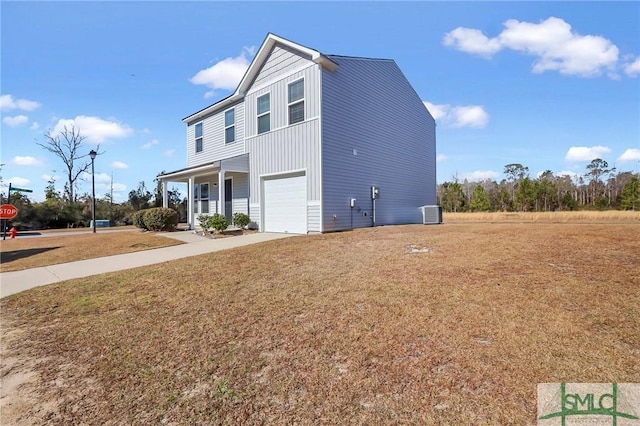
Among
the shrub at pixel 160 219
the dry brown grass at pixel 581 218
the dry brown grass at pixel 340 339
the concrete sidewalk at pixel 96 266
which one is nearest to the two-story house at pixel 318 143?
the shrub at pixel 160 219

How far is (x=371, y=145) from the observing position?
13.2 meters

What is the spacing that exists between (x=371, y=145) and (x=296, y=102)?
11.7ft

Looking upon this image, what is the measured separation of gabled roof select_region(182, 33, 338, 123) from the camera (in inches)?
438

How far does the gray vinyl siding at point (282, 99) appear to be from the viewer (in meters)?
11.3

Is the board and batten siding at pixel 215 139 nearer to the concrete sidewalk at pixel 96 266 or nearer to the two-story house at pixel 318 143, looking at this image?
the two-story house at pixel 318 143

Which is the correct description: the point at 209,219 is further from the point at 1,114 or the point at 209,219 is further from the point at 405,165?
the point at 1,114

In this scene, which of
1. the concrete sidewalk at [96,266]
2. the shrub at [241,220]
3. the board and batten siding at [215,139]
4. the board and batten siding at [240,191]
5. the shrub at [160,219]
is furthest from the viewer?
the board and batten siding at [215,139]

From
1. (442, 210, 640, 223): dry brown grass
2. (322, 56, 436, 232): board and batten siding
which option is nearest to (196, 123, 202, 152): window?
(322, 56, 436, 232): board and batten siding

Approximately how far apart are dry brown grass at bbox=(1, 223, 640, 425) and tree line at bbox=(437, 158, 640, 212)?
3827 cm

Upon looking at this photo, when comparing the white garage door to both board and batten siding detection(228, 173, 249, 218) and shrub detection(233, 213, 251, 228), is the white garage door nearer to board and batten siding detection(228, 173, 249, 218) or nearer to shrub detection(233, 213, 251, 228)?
shrub detection(233, 213, 251, 228)

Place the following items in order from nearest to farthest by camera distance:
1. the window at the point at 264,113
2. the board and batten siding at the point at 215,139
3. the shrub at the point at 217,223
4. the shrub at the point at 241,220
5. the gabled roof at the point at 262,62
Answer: the gabled roof at the point at 262,62 < the shrub at the point at 217,223 < the shrub at the point at 241,220 < the window at the point at 264,113 < the board and batten siding at the point at 215,139

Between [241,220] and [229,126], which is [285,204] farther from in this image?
[229,126]

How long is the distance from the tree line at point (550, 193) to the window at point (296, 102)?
3474cm

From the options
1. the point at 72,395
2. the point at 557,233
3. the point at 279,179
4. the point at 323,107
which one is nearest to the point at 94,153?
the point at 279,179
